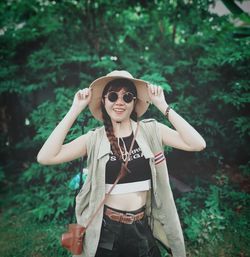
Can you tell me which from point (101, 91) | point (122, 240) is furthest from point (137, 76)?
point (122, 240)

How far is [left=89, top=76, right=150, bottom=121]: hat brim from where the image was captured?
220 centimetres

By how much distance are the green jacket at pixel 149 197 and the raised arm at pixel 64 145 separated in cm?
10

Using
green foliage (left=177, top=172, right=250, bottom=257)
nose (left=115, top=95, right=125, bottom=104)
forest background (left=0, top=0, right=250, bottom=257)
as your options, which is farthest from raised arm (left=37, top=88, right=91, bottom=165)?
green foliage (left=177, top=172, right=250, bottom=257)

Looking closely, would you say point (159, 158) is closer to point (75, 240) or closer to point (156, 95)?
point (156, 95)

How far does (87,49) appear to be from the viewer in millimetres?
5918

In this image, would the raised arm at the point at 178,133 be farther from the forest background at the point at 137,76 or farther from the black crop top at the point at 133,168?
the forest background at the point at 137,76

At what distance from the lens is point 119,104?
2.14 metres

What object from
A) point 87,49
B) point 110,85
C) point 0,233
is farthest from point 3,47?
point 110,85

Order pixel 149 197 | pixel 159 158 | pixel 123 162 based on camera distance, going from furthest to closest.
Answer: pixel 149 197, pixel 159 158, pixel 123 162

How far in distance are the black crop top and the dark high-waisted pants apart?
0.96 ft

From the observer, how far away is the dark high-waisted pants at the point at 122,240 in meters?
2.08

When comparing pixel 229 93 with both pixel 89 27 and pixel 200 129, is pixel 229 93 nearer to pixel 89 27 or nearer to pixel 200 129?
pixel 200 129

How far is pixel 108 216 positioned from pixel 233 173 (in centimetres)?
391

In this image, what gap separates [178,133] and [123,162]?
526 millimetres
